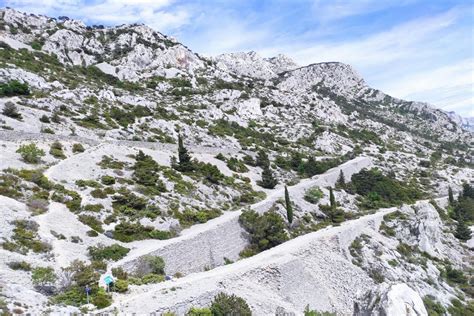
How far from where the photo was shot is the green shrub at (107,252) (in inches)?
1074

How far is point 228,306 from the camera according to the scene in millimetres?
22094

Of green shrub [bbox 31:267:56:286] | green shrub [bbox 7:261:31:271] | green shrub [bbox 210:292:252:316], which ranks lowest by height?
green shrub [bbox 210:292:252:316]

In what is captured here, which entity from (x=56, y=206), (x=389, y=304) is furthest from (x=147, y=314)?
(x=56, y=206)

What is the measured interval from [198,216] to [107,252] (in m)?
12.4

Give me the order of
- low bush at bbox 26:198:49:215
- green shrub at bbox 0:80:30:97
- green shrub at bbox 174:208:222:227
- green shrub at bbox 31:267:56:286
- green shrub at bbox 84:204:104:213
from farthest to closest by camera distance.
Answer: green shrub at bbox 0:80:30:97
green shrub at bbox 174:208:222:227
green shrub at bbox 84:204:104:213
low bush at bbox 26:198:49:215
green shrub at bbox 31:267:56:286

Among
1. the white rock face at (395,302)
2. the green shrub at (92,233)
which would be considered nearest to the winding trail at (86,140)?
the green shrub at (92,233)

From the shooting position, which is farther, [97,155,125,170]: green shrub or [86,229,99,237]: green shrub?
[97,155,125,170]: green shrub

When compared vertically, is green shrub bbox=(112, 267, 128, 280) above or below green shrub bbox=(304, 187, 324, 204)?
above

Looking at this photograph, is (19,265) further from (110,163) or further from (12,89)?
(12,89)

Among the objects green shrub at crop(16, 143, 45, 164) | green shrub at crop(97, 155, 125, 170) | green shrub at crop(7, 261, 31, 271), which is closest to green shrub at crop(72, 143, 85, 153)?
green shrub at crop(97, 155, 125, 170)

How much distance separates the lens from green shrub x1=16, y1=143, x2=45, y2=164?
37.5m

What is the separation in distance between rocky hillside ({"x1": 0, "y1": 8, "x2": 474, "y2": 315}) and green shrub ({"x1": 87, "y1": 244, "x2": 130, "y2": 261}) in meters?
0.11

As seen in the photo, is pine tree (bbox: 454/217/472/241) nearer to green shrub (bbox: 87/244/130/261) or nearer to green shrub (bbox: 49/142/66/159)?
green shrub (bbox: 87/244/130/261)

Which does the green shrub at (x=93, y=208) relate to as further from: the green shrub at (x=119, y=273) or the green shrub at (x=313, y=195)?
the green shrub at (x=313, y=195)
